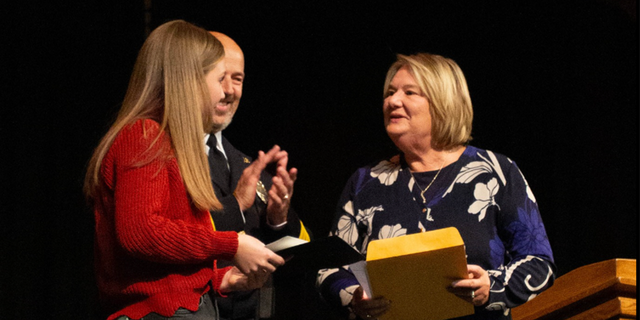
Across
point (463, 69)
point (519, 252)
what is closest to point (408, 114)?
point (519, 252)

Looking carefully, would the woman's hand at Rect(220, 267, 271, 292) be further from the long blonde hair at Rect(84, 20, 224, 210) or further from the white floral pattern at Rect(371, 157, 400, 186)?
the white floral pattern at Rect(371, 157, 400, 186)

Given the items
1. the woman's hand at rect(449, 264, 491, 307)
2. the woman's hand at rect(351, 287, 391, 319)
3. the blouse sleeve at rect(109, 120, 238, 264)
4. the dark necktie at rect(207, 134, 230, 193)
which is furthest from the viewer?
the dark necktie at rect(207, 134, 230, 193)

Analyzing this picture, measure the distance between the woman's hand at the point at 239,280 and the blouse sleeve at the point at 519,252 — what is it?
68cm

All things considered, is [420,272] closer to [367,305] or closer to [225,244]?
[367,305]

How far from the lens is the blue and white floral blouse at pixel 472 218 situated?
74.7 inches

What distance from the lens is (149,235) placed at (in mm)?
1377

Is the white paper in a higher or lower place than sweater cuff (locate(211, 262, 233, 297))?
higher

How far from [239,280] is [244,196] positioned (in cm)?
36

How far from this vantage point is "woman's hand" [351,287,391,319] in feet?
5.96

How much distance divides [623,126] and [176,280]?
262 cm

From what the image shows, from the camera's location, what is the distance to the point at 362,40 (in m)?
3.31

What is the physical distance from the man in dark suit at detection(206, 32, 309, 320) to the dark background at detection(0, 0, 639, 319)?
0.62m

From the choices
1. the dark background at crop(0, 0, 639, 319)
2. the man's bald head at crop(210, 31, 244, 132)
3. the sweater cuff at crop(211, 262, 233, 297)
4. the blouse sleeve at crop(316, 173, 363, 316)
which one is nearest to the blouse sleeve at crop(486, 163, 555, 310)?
the blouse sleeve at crop(316, 173, 363, 316)

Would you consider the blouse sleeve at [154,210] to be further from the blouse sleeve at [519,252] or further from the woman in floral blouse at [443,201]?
the blouse sleeve at [519,252]
